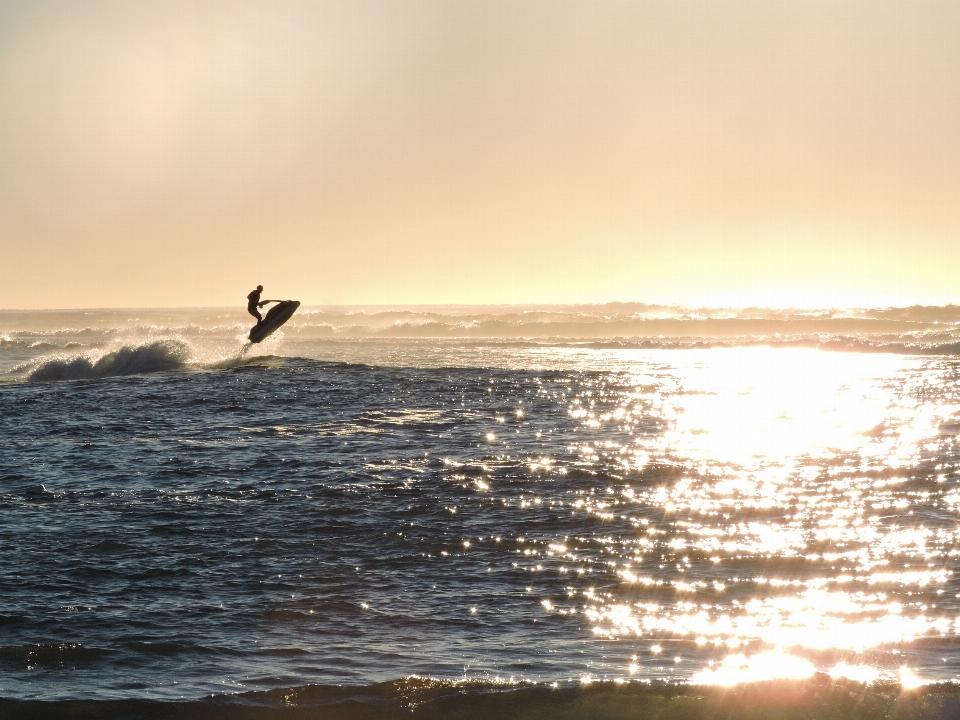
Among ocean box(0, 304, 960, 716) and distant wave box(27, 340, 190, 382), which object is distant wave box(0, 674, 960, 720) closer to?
ocean box(0, 304, 960, 716)

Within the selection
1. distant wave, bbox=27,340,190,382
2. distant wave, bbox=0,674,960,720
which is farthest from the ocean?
distant wave, bbox=27,340,190,382

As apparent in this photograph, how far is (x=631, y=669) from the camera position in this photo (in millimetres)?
6438

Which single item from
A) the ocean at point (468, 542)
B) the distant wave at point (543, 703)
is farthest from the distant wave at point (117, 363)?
the distant wave at point (543, 703)

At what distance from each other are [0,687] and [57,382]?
28.5 meters

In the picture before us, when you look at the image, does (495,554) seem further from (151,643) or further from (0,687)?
(0,687)

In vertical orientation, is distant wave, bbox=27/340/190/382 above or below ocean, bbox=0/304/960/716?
above

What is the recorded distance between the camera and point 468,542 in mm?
10336

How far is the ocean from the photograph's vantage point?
6.71 metres

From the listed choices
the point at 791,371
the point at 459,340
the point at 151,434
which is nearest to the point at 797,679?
the point at 151,434

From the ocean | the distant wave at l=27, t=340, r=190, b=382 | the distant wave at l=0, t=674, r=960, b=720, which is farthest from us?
the distant wave at l=27, t=340, r=190, b=382

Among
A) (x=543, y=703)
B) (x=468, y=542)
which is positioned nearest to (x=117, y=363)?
(x=468, y=542)

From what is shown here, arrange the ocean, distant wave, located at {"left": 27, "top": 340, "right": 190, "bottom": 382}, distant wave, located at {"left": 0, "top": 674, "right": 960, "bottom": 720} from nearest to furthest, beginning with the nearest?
1. distant wave, located at {"left": 0, "top": 674, "right": 960, "bottom": 720}
2. the ocean
3. distant wave, located at {"left": 27, "top": 340, "right": 190, "bottom": 382}

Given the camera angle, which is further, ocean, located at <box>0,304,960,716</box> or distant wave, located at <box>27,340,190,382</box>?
distant wave, located at <box>27,340,190,382</box>

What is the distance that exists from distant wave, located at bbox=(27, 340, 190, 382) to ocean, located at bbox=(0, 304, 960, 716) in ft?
31.5
